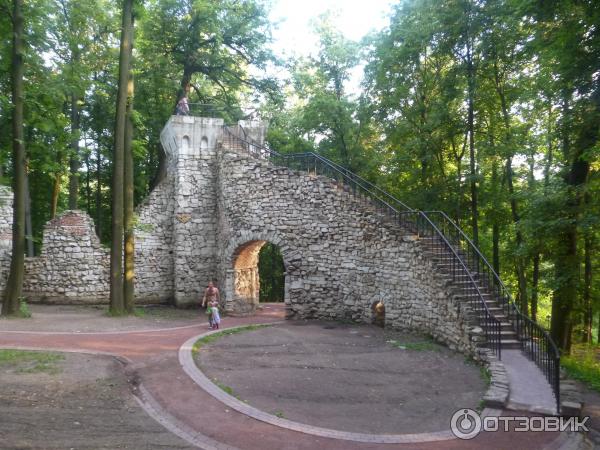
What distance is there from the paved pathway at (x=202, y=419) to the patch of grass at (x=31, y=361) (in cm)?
61

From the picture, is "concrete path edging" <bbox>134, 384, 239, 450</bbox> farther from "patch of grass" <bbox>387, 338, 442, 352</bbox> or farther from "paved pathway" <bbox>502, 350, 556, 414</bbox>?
"patch of grass" <bbox>387, 338, 442, 352</bbox>

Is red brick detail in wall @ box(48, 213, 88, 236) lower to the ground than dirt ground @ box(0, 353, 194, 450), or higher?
higher

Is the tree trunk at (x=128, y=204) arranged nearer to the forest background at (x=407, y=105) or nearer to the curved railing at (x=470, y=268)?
the forest background at (x=407, y=105)

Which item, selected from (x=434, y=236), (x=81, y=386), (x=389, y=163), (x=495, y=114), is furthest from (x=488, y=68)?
(x=81, y=386)

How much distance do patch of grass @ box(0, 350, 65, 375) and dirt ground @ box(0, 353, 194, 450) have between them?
0.7 inches

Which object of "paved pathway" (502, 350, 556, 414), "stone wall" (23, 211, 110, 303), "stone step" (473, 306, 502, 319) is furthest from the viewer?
"stone wall" (23, 211, 110, 303)

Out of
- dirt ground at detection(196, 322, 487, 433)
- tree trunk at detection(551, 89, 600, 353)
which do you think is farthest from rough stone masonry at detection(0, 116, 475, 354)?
tree trunk at detection(551, 89, 600, 353)

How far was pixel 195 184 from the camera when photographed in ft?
53.4

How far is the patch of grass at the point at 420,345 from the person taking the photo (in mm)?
10225

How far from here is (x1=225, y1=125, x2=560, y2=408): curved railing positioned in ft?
26.6

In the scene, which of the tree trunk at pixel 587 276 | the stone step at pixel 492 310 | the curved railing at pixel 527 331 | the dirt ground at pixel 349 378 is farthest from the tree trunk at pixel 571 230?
the dirt ground at pixel 349 378

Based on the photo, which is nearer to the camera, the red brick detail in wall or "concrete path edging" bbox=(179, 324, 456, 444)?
"concrete path edging" bbox=(179, 324, 456, 444)

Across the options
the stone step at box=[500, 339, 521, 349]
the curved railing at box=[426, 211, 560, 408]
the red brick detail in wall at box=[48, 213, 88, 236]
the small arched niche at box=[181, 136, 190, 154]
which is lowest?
the stone step at box=[500, 339, 521, 349]

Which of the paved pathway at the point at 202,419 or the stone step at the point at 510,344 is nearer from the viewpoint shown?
the paved pathway at the point at 202,419
